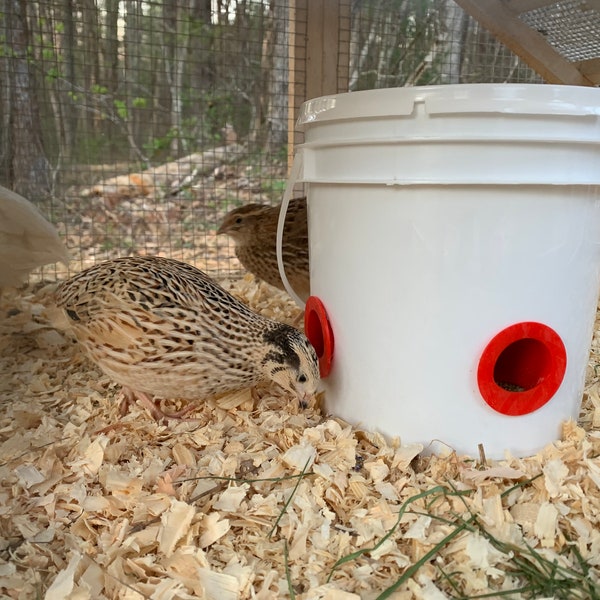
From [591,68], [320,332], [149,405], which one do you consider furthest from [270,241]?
[591,68]

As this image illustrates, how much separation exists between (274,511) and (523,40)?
316 cm

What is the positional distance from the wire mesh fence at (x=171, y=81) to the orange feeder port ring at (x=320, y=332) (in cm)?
207

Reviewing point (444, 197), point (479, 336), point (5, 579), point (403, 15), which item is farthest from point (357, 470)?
point (403, 15)

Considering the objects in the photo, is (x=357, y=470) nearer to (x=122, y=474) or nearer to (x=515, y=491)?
(x=515, y=491)

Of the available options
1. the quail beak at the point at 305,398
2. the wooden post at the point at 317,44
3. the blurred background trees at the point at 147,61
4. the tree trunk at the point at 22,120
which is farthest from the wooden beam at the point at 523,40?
the tree trunk at the point at 22,120

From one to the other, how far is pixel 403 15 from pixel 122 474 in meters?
4.56

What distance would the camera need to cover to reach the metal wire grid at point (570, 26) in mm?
3328

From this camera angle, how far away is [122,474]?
78.6 inches

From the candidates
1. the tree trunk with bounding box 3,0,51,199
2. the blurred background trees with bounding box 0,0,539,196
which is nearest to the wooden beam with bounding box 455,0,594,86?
the blurred background trees with bounding box 0,0,539,196

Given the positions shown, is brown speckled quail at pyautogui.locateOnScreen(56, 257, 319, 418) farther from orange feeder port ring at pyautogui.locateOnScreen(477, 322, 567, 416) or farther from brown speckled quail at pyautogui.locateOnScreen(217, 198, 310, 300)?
brown speckled quail at pyautogui.locateOnScreen(217, 198, 310, 300)

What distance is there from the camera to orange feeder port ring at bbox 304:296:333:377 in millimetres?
2275

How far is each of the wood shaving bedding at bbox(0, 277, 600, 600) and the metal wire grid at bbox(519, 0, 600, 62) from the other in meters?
2.14

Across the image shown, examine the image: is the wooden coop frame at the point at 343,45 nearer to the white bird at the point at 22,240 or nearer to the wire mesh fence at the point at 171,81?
the wire mesh fence at the point at 171,81

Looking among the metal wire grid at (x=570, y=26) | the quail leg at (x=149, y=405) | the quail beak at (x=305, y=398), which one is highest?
the metal wire grid at (x=570, y=26)
